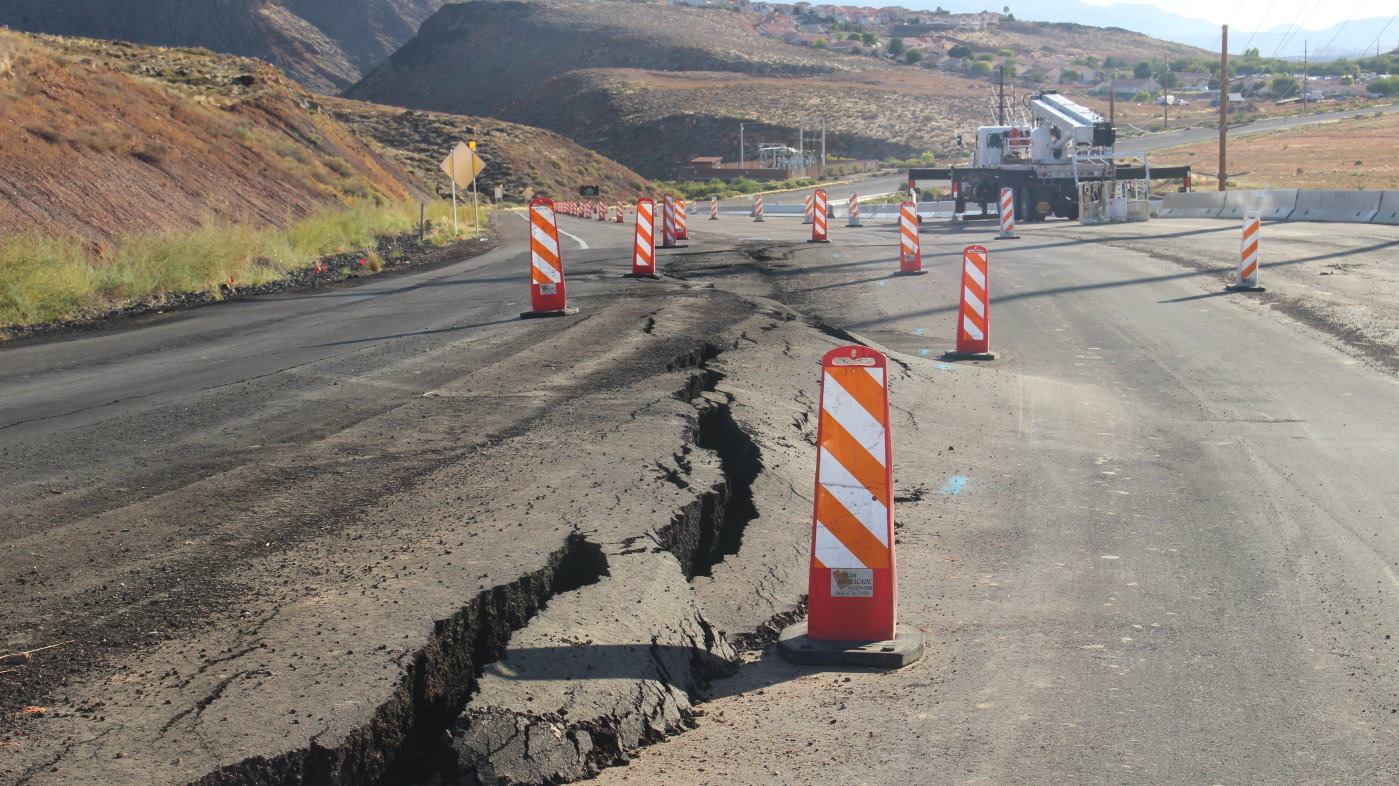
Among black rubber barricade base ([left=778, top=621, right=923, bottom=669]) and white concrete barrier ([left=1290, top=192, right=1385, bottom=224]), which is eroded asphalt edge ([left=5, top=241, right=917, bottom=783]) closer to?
black rubber barricade base ([left=778, top=621, right=923, bottom=669])

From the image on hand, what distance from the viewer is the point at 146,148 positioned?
2514cm

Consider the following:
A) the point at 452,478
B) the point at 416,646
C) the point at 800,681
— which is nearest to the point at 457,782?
the point at 416,646

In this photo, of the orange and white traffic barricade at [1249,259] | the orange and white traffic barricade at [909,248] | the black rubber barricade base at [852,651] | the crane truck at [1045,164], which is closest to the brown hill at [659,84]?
the crane truck at [1045,164]

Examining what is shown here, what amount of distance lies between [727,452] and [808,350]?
3.71m

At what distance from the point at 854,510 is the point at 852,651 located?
56cm

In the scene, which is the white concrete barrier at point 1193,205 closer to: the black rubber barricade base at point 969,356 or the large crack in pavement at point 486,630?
the black rubber barricade base at point 969,356

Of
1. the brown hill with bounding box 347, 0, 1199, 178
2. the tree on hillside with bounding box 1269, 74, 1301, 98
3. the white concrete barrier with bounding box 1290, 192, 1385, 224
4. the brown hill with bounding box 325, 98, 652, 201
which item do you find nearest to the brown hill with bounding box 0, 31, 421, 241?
the white concrete barrier with bounding box 1290, 192, 1385, 224

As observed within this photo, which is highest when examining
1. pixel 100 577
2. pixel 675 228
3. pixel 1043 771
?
pixel 675 228

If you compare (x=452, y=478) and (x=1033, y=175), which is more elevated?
(x=1033, y=175)

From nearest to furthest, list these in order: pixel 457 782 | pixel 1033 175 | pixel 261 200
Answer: pixel 457 782, pixel 261 200, pixel 1033 175

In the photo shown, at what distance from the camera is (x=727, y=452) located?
750cm

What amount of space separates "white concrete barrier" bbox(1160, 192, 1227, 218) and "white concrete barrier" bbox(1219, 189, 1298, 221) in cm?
63

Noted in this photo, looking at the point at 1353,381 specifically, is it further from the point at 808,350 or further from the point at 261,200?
the point at 261,200

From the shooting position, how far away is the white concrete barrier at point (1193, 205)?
114 ft
